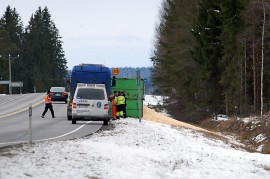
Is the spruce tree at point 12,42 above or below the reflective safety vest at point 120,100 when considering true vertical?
above

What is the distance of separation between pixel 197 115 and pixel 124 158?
37.8m

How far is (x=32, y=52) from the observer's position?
4995 inches

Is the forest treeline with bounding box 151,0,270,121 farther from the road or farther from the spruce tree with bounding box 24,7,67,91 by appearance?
the spruce tree with bounding box 24,7,67,91

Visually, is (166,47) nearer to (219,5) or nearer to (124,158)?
(219,5)

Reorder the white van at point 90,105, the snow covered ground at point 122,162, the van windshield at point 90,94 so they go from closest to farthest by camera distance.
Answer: the snow covered ground at point 122,162, the white van at point 90,105, the van windshield at point 90,94

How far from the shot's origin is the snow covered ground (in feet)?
36.6

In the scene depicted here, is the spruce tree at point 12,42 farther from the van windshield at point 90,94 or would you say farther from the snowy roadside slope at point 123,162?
the snowy roadside slope at point 123,162

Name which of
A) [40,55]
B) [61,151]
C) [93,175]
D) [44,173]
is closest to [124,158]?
[61,151]

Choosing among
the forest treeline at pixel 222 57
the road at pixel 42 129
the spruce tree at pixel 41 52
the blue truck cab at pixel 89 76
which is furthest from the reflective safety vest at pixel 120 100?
the spruce tree at pixel 41 52

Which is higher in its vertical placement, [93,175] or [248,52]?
[248,52]

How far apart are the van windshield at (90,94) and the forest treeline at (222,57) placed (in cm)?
1432

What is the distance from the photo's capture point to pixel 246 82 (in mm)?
42000

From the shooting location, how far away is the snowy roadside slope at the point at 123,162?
11.2 m

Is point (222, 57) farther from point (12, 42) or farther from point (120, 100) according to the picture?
point (12, 42)
